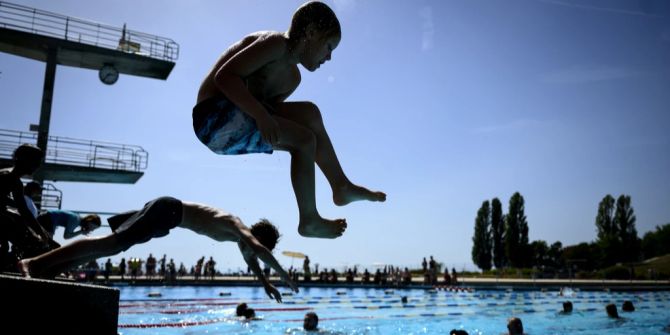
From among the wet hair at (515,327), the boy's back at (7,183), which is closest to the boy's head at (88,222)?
the boy's back at (7,183)

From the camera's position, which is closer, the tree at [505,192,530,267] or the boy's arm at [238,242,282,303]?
the boy's arm at [238,242,282,303]

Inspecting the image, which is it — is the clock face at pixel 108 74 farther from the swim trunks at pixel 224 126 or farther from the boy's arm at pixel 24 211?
the swim trunks at pixel 224 126

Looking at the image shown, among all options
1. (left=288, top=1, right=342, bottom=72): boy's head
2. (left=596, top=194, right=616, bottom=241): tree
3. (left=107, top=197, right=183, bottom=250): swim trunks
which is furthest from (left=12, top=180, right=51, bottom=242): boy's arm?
(left=596, top=194, right=616, bottom=241): tree

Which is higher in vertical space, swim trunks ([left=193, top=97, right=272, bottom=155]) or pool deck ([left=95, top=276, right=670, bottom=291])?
swim trunks ([left=193, top=97, right=272, bottom=155])

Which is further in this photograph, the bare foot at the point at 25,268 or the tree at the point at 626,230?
the tree at the point at 626,230

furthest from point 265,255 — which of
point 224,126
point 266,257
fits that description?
point 224,126

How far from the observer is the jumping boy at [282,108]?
7.04 ft

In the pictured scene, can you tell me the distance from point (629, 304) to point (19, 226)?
14870mm

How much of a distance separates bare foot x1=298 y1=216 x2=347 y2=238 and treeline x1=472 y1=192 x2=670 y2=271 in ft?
146

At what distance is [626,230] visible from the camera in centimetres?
4450

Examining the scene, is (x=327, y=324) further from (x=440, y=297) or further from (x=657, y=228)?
(x=657, y=228)

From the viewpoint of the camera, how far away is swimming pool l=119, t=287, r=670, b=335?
401 inches

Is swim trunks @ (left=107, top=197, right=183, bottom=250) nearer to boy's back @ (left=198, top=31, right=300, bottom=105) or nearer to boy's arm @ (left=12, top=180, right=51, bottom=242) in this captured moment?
boy's back @ (left=198, top=31, right=300, bottom=105)

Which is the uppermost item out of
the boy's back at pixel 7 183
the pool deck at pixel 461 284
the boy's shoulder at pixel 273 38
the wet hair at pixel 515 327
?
the boy's shoulder at pixel 273 38
